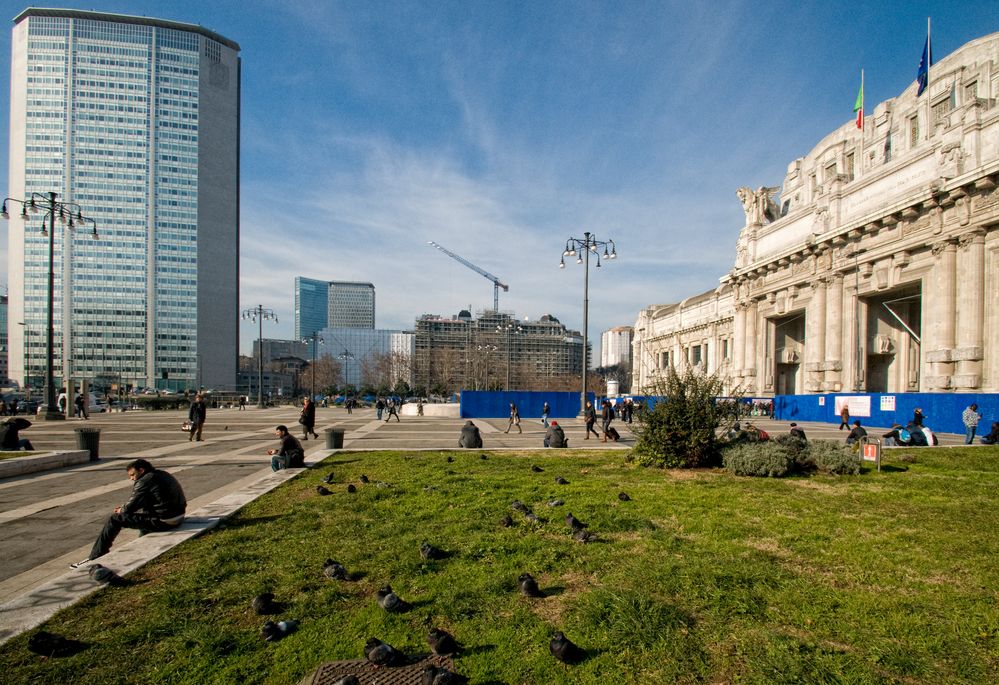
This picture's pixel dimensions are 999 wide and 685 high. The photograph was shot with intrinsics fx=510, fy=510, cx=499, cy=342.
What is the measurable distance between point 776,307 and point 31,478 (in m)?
49.3

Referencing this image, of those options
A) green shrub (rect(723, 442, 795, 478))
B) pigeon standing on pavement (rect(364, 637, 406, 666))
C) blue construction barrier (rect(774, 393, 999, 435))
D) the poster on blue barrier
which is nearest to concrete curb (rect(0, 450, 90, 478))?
pigeon standing on pavement (rect(364, 637, 406, 666))

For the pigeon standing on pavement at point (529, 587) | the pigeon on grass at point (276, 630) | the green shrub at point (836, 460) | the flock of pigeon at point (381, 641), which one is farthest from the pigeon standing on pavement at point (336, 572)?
the green shrub at point (836, 460)

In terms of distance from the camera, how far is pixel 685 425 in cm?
1162

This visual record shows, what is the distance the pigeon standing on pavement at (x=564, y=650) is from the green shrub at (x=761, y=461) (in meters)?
8.06

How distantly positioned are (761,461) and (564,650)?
8.34 m

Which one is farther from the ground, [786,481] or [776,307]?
[776,307]

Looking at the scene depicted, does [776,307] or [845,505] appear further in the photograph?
[776,307]

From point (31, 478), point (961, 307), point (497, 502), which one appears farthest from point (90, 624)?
point (961, 307)

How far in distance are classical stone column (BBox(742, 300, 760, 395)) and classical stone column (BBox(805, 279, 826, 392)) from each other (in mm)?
7235

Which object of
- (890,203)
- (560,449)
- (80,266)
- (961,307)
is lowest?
(560,449)

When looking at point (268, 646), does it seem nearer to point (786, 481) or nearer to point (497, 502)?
point (497, 502)

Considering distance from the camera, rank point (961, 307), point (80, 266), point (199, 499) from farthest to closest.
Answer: point (80, 266), point (961, 307), point (199, 499)

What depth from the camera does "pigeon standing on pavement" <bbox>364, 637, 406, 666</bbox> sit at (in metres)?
3.51

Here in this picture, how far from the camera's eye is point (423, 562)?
18.5 ft
